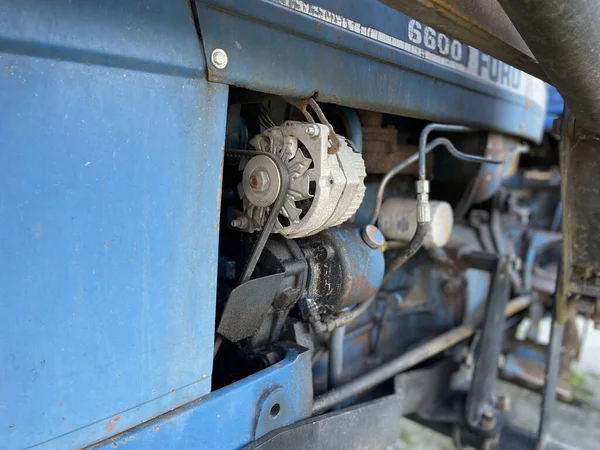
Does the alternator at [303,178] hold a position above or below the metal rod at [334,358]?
above

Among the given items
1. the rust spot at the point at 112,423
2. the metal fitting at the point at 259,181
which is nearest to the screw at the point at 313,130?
the metal fitting at the point at 259,181

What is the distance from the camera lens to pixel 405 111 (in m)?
1.16

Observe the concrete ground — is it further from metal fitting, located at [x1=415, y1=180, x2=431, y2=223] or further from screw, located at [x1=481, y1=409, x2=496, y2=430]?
metal fitting, located at [x1=415, y1=180, x2=431, y2=223]

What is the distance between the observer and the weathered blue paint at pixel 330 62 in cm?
74

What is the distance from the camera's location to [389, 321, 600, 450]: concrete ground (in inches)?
77.1

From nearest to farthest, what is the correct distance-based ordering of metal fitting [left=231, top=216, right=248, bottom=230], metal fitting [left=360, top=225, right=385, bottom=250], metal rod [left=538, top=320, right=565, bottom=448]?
1. metal fitting [left=231, top=216, right=248, bottom=230]
2. metal fitting [left=360, top=225, right=385, bottom=250]
3. metal rod [left=538, top=320, right=565, bottom=448]

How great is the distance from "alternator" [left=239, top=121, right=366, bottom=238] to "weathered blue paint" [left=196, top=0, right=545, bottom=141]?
85 millimetres

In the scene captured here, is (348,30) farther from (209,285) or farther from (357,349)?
(357,349)

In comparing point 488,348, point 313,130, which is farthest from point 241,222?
point 488,348

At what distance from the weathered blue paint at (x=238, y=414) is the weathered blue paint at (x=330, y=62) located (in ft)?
1.69

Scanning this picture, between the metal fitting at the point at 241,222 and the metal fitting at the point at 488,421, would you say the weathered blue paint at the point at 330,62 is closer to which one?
the metal fitting at the point at 241,222

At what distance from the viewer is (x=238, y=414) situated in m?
0.86

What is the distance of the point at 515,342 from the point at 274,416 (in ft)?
5.98

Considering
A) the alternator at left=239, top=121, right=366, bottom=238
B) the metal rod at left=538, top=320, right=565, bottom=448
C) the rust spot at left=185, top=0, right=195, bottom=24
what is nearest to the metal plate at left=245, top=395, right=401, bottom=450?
the alternator at left=239, top=121, right=366, bottom=238
